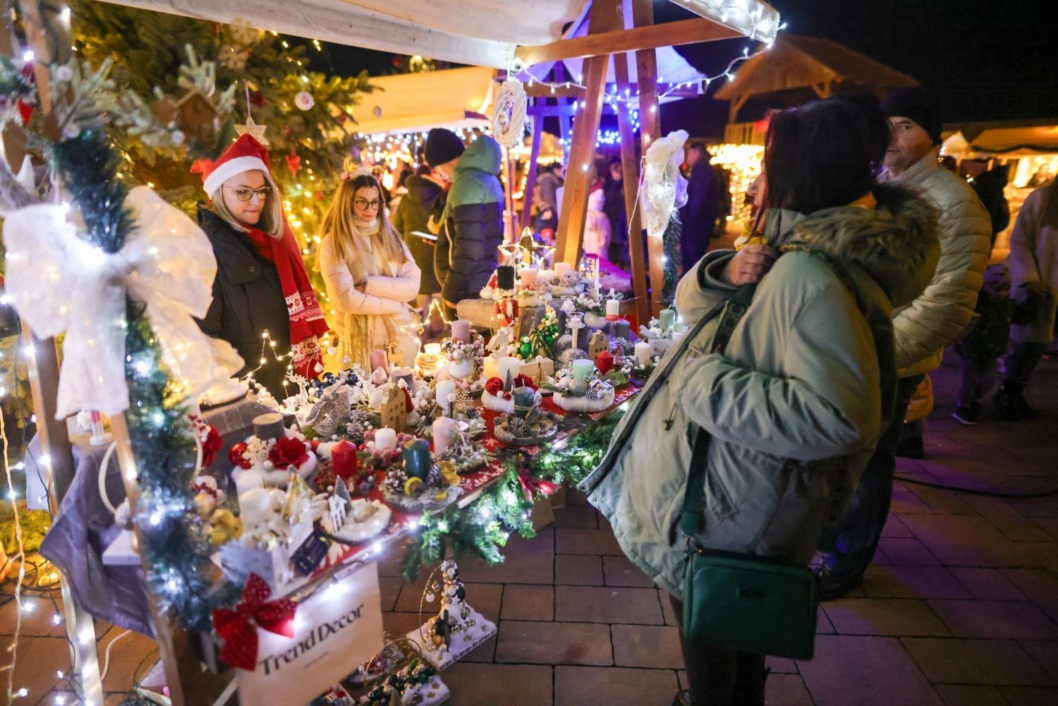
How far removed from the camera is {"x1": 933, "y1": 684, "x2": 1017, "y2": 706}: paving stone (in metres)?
2.28

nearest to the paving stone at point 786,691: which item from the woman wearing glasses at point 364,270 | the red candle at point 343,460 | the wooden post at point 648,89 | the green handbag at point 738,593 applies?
the green handbag at point 738,593

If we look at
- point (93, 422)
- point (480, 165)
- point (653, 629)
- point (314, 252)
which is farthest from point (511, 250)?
point (93, 422)

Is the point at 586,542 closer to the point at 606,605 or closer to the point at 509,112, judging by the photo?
the point at 606,605

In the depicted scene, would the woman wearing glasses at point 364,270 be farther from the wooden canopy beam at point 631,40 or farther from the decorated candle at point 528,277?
the wooden canopy beam at point 631,40

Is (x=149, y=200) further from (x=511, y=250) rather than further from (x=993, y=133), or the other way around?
(x=993, y=133)

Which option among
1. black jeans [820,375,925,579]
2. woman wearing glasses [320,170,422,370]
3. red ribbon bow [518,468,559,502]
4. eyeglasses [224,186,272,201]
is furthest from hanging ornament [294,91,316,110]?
black jeans [820,375,925,579]

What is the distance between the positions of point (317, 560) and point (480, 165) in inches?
144

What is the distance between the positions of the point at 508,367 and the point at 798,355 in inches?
62.0

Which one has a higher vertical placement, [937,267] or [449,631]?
[937,267]

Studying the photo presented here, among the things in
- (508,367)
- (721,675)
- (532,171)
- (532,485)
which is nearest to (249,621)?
(532,485)

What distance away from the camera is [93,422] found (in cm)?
168

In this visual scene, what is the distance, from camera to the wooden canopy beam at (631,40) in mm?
3701

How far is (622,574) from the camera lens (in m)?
2.98

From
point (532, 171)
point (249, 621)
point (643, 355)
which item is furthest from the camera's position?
point (532, 171)
